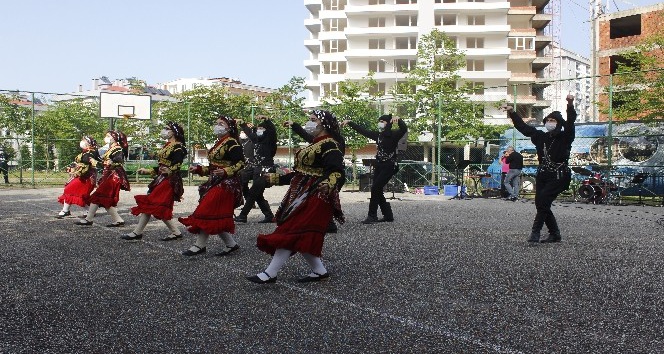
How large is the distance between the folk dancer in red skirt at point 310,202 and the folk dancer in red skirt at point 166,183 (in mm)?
3164

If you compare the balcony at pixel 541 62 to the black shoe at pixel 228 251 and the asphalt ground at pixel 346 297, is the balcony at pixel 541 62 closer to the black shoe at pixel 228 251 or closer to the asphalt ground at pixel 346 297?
the asphalt ground at pixel 346 297

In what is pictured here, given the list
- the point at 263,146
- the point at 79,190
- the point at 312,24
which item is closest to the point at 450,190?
the point at 263,146

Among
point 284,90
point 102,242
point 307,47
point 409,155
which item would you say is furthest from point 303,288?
point 307,47

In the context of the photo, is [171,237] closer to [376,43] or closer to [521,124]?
[521,124]

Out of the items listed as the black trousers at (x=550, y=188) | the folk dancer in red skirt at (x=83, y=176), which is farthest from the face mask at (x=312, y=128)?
the folk dancer in red skirt at (x=83, y=176)

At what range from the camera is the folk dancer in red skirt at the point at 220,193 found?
757 cm

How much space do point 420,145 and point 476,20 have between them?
138 feet

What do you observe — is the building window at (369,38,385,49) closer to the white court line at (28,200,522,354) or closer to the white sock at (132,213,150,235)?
the white sock at (132,213,150,235)

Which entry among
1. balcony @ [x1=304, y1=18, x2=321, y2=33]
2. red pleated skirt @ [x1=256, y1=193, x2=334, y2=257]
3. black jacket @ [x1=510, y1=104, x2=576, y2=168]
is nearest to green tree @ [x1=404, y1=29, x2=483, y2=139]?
black jacket @ [x1=510, y1=104, x2=576, y2=168]

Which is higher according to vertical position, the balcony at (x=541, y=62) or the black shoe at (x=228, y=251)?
the balcony at (x=541, y=62)

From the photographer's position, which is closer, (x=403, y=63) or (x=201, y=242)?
(x=201, y=242)

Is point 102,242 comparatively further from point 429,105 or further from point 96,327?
point 429,105

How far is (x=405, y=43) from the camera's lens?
6794 cm

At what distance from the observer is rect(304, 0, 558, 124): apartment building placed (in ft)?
211
